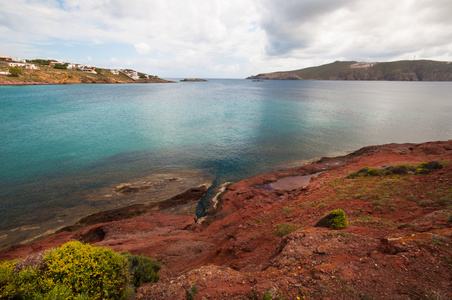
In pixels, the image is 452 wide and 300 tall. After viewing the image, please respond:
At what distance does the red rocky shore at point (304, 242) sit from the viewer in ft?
21.9

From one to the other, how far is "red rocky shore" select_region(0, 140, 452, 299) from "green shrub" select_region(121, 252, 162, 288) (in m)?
0.72

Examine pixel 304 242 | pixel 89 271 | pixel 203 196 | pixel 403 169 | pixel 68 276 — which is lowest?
pixel 203 196

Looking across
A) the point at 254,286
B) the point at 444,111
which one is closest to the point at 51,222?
the point at 254,286

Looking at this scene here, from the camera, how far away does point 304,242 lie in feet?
30.8

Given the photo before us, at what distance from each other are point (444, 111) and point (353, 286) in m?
90.4

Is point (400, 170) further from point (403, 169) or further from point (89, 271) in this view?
point (89, 271)

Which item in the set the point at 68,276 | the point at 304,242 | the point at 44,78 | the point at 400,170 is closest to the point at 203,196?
the point at 304,242

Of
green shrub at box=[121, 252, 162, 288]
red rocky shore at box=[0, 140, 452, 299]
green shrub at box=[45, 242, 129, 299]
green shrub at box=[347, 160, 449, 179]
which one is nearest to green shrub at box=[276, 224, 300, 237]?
red rocky shore at box=[0, 140, 452, 299]

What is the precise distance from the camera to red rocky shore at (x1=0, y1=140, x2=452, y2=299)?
21.9ft

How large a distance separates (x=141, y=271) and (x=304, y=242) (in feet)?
25.2

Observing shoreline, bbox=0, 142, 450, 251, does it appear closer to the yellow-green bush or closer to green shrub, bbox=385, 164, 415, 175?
green shrub, bbox=385, 164, 415, 175

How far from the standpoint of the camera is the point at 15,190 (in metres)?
21.0

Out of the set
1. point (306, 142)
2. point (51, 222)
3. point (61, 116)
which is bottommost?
point (51, 222)

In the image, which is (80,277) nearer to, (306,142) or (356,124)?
(306,142)
